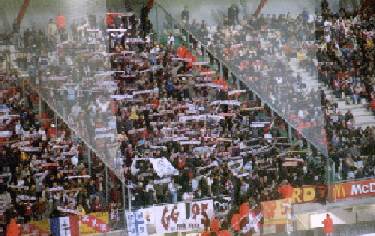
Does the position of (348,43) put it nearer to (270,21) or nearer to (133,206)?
(270,21)

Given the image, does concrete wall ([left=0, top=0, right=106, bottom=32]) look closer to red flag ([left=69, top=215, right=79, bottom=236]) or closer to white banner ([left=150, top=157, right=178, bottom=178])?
white banner ([left=150, top=157, right=178, bottom=178])

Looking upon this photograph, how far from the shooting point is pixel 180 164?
11.5 meters

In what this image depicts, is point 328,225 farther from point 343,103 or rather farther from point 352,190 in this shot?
point 343,103

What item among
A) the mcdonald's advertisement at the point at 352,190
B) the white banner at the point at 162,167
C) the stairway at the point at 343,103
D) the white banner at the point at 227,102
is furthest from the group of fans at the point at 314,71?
the white banner at the point at 162,167

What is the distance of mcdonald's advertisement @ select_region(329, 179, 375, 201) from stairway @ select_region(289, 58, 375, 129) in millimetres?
1078

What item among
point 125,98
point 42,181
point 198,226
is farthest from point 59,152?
point 198,226

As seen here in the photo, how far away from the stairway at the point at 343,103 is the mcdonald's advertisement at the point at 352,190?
3.54ft

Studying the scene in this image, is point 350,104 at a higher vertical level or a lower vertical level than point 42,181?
higher

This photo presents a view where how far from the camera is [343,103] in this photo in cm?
1274

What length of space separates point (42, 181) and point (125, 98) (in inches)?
74.9

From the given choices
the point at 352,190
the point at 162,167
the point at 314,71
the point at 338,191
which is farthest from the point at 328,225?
the point at 162,167

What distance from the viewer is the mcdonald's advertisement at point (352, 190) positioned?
39.9 feet

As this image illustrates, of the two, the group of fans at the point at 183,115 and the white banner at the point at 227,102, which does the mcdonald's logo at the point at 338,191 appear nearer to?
the group of fans at the point at 183,115

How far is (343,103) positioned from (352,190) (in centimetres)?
163
